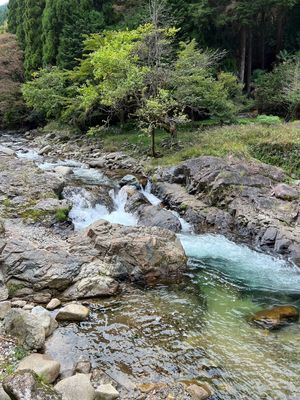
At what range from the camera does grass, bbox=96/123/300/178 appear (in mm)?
15508

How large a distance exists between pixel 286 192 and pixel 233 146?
14.1 feet

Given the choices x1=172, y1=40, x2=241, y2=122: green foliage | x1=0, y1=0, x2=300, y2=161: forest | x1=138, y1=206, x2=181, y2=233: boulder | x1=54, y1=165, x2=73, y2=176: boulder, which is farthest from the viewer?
x1=172, y1=40, x2=241, y2=122: green foliage

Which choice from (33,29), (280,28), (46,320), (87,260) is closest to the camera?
(46,320)

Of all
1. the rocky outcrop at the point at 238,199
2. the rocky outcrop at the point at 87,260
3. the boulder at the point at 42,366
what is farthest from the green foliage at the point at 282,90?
the boulder at the point at 42,366

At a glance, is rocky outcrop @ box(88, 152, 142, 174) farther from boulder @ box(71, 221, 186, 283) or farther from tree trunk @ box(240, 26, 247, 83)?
tree trunk @ box(240, 26, 247, 83)

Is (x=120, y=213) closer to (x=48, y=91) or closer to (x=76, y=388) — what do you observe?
(x=76, y=388)

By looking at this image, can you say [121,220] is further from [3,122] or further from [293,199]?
[3,122]

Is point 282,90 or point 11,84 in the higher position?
point 11,84

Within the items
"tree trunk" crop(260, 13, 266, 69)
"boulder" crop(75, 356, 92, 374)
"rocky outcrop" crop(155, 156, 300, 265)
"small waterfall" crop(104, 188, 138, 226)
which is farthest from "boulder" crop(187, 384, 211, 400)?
"tree trunk" crop(260, 13, 266, 69)

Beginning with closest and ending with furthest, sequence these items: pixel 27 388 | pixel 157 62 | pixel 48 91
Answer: pixel 27 388, pixel 157 62, pixel 48 91

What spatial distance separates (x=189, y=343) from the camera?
6211 mm

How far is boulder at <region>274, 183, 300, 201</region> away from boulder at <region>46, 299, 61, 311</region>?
8.46m

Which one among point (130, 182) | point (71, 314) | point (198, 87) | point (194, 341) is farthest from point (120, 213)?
point (198, 87)

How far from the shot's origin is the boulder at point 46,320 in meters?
6.20
